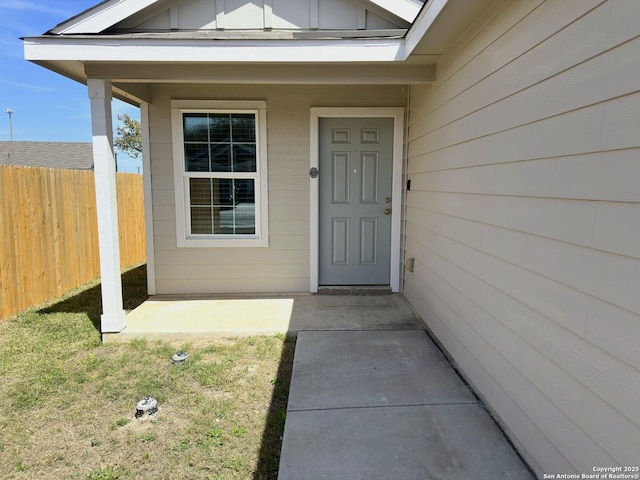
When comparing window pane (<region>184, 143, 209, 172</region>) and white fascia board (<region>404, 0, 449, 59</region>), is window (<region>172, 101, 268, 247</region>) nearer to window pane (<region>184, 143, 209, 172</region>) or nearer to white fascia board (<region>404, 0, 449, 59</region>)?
window pane (<region>184, 143, 209, 172</region>)

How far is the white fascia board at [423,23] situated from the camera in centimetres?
243

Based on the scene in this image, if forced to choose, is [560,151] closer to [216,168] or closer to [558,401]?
[558,401]

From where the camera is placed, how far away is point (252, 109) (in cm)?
445

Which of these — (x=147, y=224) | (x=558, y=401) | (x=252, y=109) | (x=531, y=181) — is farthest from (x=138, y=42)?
(x=558, y=401)

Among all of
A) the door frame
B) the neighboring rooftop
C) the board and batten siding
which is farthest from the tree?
the board and batten siding

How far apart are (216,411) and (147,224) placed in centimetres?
285

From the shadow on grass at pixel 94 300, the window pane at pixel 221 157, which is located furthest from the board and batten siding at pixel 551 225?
the shadow on grass at pixel 94 300

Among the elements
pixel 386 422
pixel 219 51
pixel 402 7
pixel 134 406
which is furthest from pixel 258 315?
pixel 402 7

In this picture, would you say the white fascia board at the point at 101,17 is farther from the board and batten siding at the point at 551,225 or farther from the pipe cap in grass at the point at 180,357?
the board and batten siding at the point at 551,225

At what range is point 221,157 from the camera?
4.54 m

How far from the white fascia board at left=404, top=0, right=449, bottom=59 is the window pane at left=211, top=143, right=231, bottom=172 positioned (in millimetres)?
2300

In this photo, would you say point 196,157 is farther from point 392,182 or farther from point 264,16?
point 392,182

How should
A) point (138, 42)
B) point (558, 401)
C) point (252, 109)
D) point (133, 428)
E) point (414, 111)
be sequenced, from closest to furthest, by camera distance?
point (558, 401) < point (133, 428) < point (138, 42) < point (414, 111) < point (252, 109)

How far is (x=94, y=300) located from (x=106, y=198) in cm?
199
